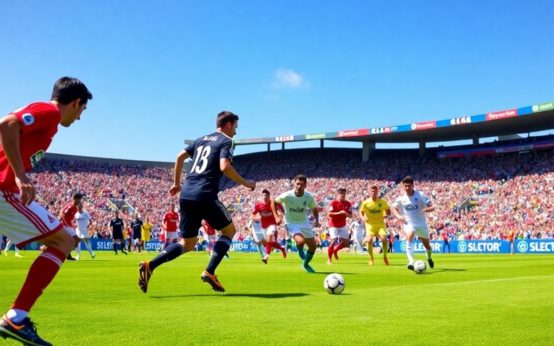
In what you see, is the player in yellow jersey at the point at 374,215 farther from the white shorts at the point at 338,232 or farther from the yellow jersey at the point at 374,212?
the white shorts at the point at 338,232

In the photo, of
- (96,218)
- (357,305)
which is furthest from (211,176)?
(96,218)

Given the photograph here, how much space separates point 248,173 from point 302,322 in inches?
2579

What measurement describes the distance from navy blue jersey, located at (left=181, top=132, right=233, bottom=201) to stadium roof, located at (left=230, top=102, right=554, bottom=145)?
44.6m

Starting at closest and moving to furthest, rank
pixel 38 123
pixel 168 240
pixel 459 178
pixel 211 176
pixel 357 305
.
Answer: pixel 38 123 → pixel 357 305 → pixel 211 176 → pixel 168 240 → pixel 459 178

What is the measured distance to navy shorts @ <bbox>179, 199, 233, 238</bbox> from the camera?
8.14m

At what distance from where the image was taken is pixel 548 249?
3566 centimetres

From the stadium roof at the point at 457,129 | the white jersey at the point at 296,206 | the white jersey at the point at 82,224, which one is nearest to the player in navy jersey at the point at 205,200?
the white jersey at the point at 296,206

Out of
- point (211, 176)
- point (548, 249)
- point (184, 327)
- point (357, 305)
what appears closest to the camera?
point (184, 327)

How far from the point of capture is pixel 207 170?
8.21 metres

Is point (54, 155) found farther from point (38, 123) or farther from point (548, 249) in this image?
point (38, 123)

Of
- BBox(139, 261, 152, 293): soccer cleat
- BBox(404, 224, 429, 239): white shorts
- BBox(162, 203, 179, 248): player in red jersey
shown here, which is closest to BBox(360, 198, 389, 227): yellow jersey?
BBox(404, 224, 429, 239): white shorts

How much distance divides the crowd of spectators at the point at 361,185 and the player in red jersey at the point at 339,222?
25.7 m

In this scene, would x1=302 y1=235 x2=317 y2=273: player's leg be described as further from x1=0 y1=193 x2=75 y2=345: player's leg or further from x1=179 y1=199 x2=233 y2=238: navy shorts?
x1=0 y1=193 x2=75 y2=345: player's leg

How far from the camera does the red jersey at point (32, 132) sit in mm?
4273
